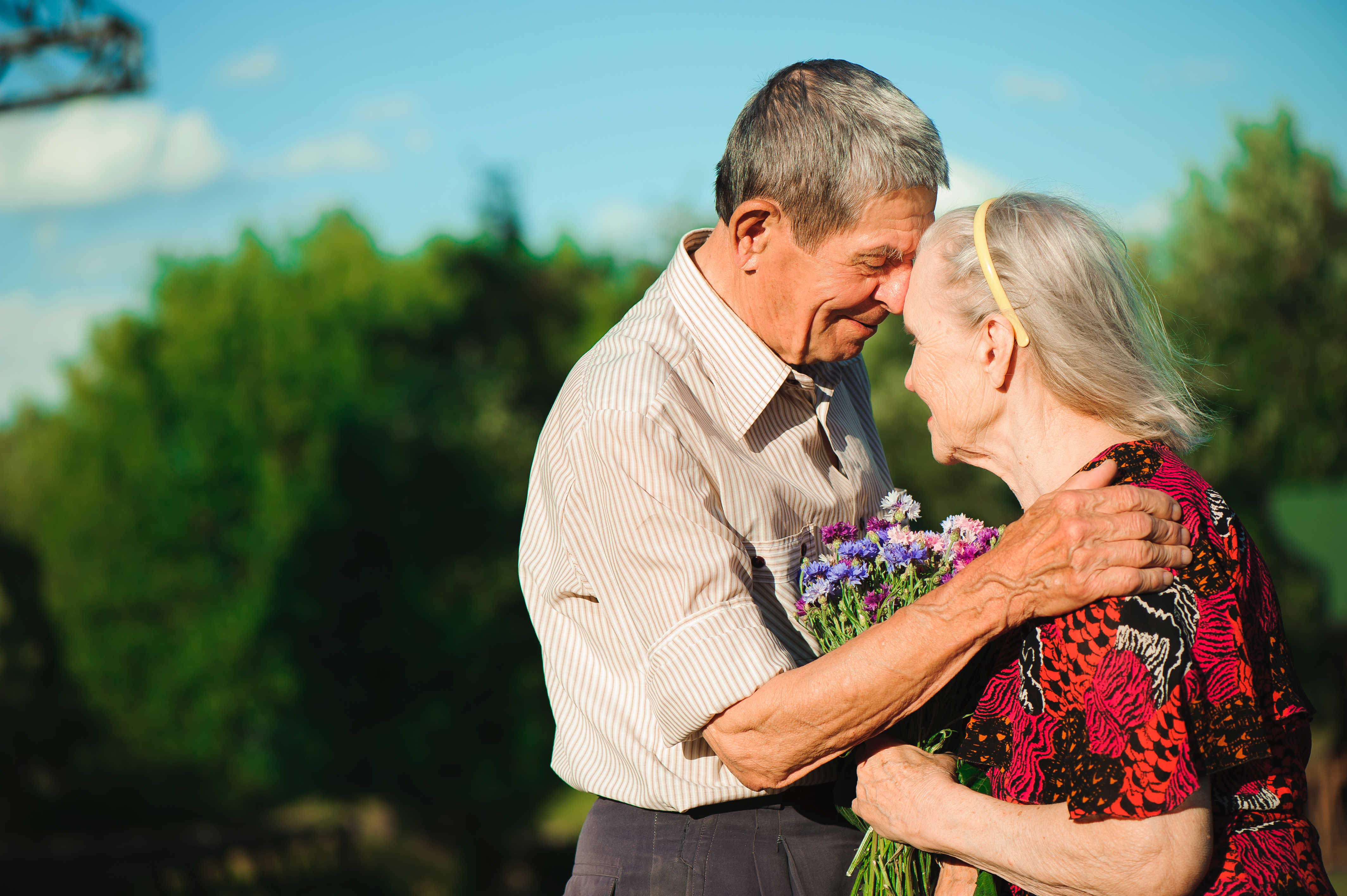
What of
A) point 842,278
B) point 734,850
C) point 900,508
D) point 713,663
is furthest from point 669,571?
point 842,278

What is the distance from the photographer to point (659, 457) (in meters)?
2.01

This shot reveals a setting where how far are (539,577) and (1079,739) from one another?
4.21 feet

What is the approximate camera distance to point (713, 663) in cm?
187

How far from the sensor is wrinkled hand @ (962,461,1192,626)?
162 centimetres

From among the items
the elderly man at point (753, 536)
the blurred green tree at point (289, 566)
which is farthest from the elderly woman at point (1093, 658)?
the blurred green tree at point (289, 566)

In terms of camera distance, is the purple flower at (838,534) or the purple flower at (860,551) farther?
the purple flower at (838,534)

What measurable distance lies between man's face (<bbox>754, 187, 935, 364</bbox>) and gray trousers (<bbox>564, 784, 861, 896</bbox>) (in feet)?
3.54

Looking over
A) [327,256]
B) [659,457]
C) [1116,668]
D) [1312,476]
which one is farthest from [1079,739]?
[327,256]

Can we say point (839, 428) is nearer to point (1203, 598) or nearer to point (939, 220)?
point (939, 220)

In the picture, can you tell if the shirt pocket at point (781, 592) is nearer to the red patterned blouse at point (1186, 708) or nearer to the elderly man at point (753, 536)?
the elderly man at point (753, 536)

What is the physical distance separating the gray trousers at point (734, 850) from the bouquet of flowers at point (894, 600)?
89mm

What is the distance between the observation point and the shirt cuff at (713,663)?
1.87 m

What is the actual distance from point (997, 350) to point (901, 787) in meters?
0.87

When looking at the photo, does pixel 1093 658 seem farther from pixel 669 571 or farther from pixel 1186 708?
pixel 669 571
